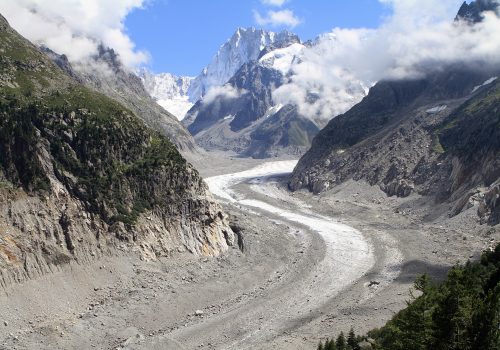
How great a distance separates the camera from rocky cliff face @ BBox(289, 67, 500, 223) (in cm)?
11738

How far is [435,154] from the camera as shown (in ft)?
490

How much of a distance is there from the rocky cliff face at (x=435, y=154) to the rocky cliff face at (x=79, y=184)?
5581 centimetres

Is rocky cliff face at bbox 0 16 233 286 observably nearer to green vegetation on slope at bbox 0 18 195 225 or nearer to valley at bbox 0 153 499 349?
green vegetation on slope at bbox 0 18 195 225

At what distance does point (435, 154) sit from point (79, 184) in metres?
108

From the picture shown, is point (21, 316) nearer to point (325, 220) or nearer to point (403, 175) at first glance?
point (325, 220)

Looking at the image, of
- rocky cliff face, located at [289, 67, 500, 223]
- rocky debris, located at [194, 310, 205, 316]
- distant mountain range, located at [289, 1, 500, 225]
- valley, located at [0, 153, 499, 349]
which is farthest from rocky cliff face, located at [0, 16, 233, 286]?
rocky cliff face, located at [289, 67, 500, 223]

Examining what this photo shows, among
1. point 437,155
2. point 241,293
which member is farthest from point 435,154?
point 241,293

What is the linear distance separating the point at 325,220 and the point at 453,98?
97.4m

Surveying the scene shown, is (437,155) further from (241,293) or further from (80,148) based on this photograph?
(80,148)

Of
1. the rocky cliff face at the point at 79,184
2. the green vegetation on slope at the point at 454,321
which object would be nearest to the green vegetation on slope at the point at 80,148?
the rocky cliff face at the point at 79,184

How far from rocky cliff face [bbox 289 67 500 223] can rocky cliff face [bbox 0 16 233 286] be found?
55.8m

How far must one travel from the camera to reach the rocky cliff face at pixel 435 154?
117 metres

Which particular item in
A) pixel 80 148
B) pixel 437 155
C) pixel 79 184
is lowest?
pixel 437 155

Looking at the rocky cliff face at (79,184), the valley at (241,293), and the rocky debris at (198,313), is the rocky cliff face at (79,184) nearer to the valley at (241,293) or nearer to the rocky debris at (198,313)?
the valley at (241,293)
